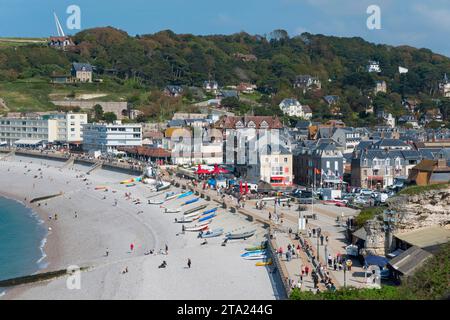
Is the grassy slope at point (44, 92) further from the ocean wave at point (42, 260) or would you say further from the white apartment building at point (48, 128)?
the ocean wave at point (42, 260)

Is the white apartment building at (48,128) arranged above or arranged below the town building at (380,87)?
below

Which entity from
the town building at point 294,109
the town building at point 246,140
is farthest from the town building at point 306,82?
the town building at point 246,140

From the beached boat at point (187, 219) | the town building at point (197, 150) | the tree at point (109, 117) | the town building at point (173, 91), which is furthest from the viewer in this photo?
the town building at point (173, 91)

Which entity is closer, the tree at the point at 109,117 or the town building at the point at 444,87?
the tree at the point at 109,117

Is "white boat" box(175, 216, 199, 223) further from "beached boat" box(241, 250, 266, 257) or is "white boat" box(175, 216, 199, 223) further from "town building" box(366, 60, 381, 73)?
"town building" box(366, 60, 381, 73)

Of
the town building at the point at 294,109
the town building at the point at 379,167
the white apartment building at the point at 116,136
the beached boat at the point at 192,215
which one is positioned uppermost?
the town building at the point at 294,109
